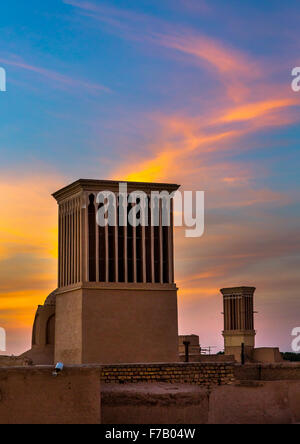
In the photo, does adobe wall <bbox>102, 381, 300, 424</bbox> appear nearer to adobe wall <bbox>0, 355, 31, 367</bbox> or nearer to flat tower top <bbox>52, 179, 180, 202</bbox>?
flat tower top <bbox>52, 179, 180, 202</bbox>

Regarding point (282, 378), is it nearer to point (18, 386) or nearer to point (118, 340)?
point (18, 386)

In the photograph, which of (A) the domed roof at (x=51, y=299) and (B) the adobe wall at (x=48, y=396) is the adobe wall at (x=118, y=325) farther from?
(B) the adobe wall at (x=48, y=396)

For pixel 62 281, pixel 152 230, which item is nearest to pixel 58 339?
pixel 62 281

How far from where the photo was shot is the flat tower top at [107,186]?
108ft

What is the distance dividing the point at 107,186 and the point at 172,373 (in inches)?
544

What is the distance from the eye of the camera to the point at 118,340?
108 ft

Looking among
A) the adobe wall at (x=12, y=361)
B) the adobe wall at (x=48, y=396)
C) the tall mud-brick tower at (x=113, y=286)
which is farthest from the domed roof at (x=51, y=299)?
the adobe wall at (x=48, y=396)

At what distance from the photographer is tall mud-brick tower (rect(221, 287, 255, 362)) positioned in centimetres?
6181

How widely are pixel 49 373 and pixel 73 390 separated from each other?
552 millimetres

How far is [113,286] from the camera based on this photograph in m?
33.3

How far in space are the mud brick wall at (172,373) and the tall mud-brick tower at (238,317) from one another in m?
41.0

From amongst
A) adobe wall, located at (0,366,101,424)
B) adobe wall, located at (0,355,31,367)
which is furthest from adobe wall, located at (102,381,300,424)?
adobe wall, located at (0,355,31,367)

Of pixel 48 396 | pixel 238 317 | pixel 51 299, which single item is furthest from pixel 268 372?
pixel 238 317

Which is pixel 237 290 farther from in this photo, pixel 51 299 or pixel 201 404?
pixel 201 404
